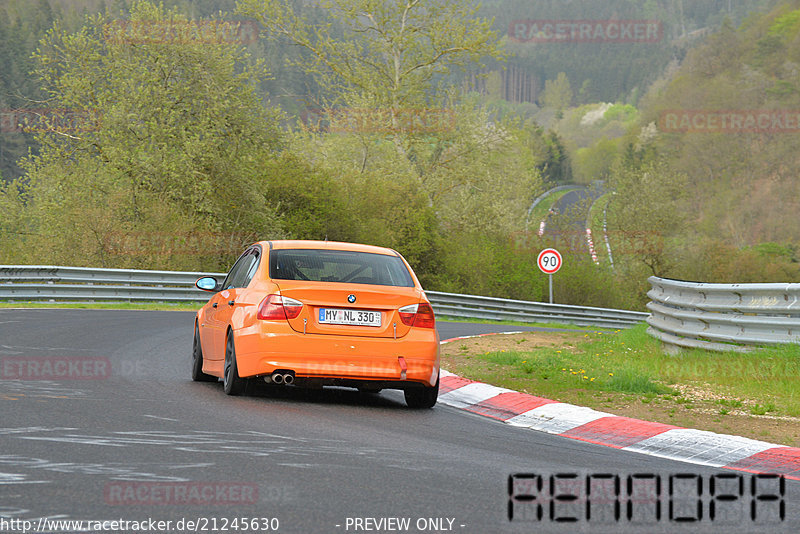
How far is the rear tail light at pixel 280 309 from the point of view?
8.49 m

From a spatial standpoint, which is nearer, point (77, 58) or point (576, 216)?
point (77, 58)

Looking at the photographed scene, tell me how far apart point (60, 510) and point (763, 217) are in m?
88.2

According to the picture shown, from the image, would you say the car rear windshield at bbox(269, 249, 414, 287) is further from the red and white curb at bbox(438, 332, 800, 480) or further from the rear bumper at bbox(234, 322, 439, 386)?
the red and white curb at bbox(438, 332, 800, 480)

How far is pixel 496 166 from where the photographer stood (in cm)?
5225

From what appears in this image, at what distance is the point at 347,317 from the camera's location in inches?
336

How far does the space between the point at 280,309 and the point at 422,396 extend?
1.65 meters

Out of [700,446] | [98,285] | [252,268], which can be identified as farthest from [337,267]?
[98,285]

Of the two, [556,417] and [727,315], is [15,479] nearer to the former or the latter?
[556,417]

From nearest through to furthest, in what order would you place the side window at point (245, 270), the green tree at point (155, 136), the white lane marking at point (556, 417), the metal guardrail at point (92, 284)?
the white lane marking at point (556, 417) < the side window at point (245, 270) < the metal guardrail at point (92, 284) < the green tree at point (155, 136)

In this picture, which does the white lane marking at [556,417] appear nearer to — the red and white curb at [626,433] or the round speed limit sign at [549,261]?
the red and white curb at [626,433]

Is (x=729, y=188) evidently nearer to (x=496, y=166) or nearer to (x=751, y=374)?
(x=496, y=166)

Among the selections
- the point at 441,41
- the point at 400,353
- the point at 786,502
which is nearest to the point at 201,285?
the point at 400,353

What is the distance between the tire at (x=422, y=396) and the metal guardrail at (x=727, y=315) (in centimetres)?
448

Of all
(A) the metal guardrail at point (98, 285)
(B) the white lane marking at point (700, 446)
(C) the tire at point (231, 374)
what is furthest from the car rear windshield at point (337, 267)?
(A) the metal guardrail at point (98, 285)
